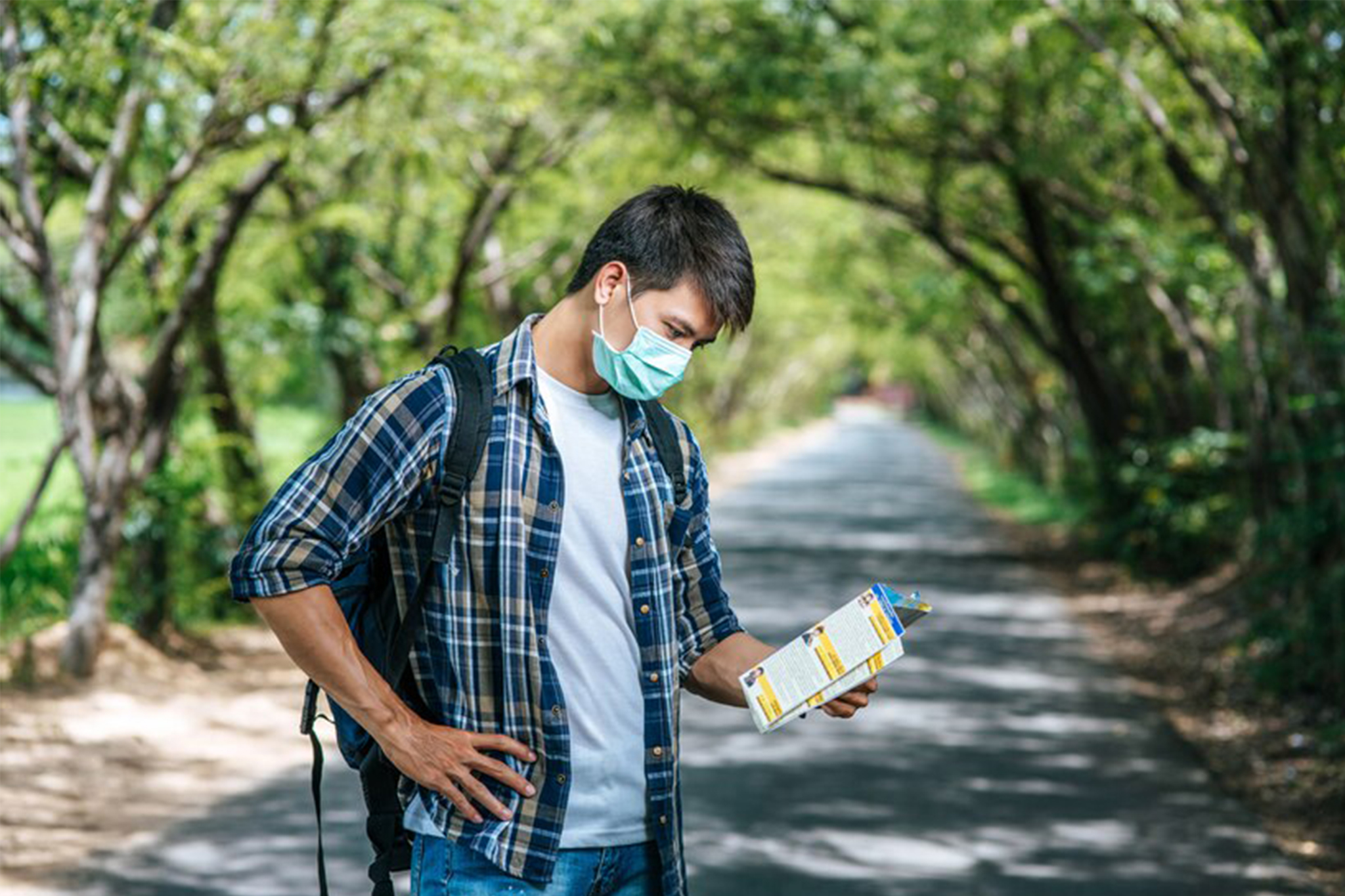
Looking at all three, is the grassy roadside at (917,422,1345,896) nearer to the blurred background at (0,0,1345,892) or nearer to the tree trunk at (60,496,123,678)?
the blurred background at (0,0,1345,892)

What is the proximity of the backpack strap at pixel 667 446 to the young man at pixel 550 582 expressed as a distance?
48 millimetres

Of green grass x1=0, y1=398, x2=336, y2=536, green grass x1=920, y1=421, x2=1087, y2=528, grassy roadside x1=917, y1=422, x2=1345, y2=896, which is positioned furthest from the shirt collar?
green grass x1=920, y1=421, x2=1087, y2=528

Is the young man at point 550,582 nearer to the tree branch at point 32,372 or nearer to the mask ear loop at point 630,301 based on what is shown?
the mask ear loop at point 630,301

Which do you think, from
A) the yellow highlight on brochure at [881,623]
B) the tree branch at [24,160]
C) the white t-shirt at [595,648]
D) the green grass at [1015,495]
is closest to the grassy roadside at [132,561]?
the tree branch at [24,160]

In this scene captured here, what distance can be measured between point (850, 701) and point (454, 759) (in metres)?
0.69

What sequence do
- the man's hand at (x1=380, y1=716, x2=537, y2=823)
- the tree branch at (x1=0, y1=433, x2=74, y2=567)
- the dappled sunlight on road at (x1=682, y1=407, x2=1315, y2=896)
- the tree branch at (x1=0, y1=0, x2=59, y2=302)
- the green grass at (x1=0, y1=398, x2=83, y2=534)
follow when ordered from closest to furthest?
the man's hand at (x1=380, y1=716, x2=537, y2=823), the dappled sunlight on road at (x1=682, y1=407, x2=1315, y2=896), the tree branch at (x1=0, y1=0, x2=59, y2=302), the tree branch at (x1=0, y1=433, x2=74, y2=567), the green grass at (x1=0, y1=398, x2=83, y2=534)

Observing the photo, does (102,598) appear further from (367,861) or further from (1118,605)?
(1118,605)

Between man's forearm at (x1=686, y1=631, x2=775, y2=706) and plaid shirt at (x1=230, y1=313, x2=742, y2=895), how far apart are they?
17 cm

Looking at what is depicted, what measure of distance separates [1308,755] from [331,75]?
6.29 meters

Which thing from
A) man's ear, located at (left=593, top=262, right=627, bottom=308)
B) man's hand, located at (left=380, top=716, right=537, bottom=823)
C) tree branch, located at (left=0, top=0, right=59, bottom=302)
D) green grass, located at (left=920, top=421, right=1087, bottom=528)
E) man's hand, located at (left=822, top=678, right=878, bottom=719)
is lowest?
man's hand, located at (left=380, top=716, right=537, bottom=823)

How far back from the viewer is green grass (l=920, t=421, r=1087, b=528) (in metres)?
23.6

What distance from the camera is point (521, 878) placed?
268cm

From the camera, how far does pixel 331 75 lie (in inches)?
388

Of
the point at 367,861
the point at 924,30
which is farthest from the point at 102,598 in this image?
the point at 924,30
